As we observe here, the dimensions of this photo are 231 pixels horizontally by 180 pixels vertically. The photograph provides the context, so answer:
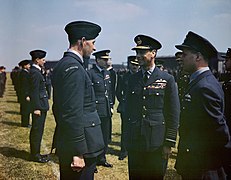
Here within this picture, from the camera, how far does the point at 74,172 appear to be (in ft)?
7.93

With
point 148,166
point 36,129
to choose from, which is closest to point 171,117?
point 148,166

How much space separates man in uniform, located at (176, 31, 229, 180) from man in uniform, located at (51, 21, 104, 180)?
2.51 ft

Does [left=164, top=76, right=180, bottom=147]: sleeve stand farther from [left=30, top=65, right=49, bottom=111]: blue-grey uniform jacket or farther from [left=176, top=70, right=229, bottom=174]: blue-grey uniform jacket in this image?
[left=30, top=65, right=49, bottom=111]: blue-grey uniform jacket

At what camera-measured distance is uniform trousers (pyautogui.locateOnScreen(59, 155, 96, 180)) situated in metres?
2.42

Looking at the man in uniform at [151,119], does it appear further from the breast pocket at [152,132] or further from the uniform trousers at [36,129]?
the uniform trousers at [36,129]

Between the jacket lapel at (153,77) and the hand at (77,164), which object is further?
the jacket lapel at (153,77)

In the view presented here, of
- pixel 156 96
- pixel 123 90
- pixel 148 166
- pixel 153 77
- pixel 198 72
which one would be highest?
pixel 198 72

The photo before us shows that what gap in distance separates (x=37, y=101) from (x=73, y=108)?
291 centimetres

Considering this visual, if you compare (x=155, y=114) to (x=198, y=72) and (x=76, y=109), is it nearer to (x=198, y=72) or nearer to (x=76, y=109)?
(x=198, y=72)

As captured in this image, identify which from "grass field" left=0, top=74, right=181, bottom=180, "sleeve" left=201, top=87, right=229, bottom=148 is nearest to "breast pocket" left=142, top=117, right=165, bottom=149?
"sleeve" left=201, top=87, right=229, bottom=148

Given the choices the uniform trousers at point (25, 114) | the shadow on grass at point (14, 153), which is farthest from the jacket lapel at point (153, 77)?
the uniform trousers at point (25, 114)

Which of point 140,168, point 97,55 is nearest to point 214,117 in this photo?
point 140,168

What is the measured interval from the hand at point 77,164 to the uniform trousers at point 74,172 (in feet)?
0.20

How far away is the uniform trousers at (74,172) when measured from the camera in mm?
2418
